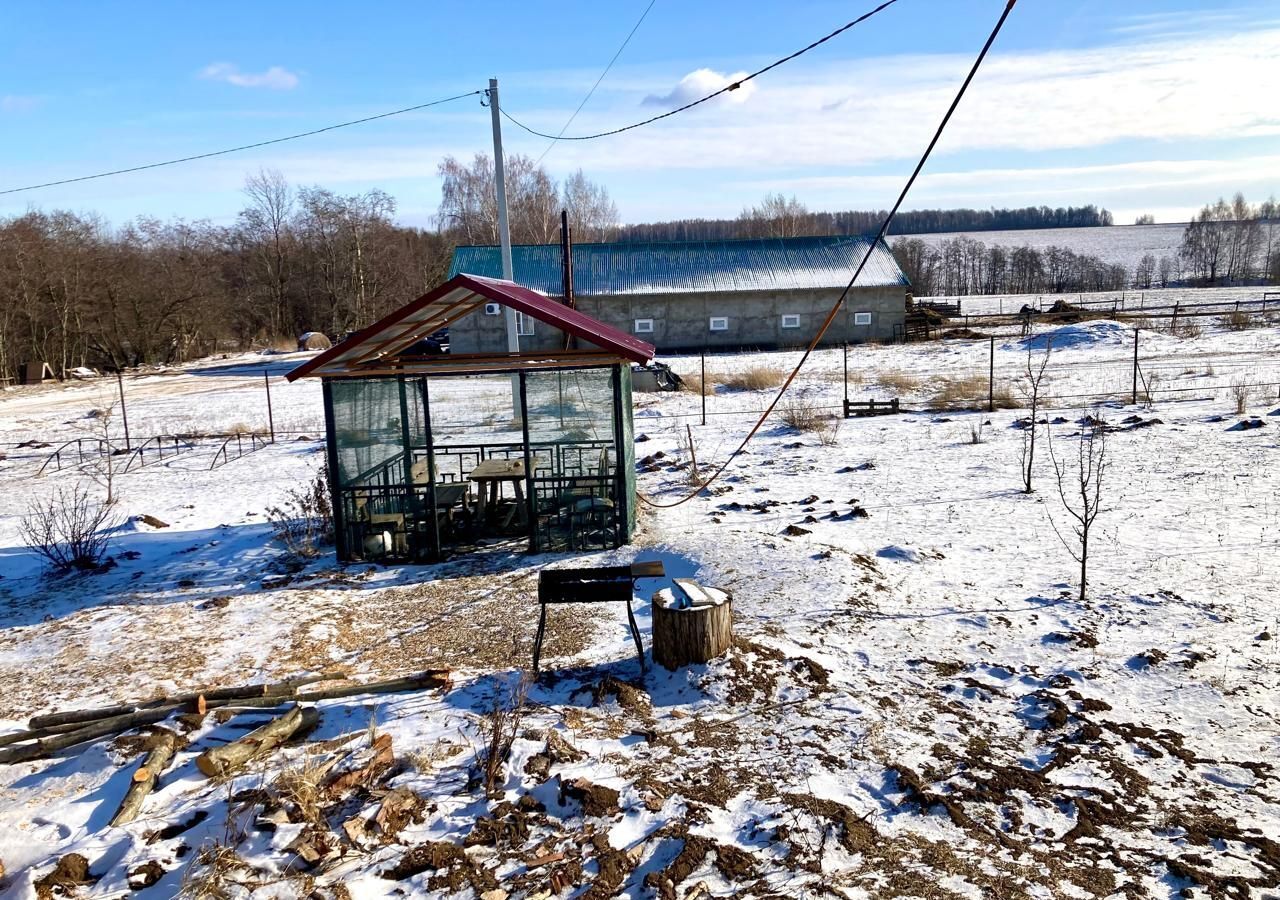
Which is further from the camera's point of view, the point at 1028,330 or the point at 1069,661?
the point at 1028,330

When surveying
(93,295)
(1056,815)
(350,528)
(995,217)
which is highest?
(995,217)

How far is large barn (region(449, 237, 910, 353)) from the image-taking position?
3762cm

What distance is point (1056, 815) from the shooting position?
17.4 ft

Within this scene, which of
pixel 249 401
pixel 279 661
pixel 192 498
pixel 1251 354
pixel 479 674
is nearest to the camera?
pixel 479 674

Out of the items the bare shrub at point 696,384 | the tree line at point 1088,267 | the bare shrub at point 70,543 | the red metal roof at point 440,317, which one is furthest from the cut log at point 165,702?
the tree line at point 1088,267

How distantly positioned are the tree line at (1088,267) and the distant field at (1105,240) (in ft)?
16.8

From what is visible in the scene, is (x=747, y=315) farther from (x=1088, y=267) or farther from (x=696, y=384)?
(x=1088, y=267)

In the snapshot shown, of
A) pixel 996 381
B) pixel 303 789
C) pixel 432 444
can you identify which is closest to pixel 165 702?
pixel 303 789

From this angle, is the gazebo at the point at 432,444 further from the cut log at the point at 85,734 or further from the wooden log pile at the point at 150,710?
the cut log at the point at 85,734

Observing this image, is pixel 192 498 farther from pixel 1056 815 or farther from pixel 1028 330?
pixel 1028 330

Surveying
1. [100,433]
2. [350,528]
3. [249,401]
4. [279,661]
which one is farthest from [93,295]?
[279,661]

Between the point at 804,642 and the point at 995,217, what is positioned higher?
the point at 995,217

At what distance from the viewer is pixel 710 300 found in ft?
125

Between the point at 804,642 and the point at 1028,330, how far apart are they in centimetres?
3240
